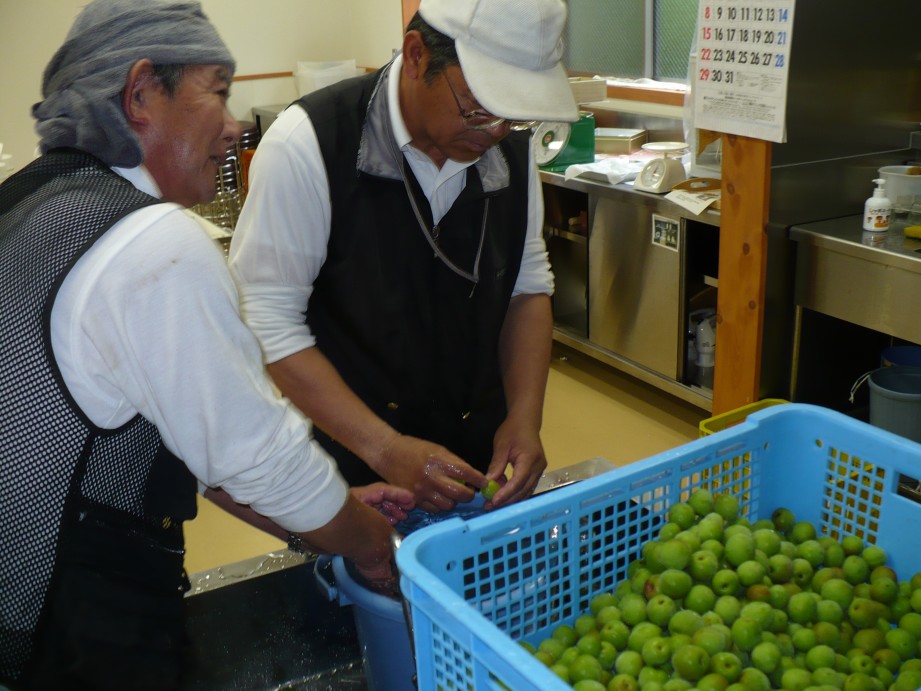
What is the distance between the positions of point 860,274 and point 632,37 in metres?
2.34

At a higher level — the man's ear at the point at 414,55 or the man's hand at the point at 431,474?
the man's ear at the point at 414,55

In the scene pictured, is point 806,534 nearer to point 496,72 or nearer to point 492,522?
point 492,522

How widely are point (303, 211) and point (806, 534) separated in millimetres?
907

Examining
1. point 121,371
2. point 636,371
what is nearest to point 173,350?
point 121,371

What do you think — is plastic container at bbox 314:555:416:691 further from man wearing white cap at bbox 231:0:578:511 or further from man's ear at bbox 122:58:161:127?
man's ear at bbox 122:58:161:127

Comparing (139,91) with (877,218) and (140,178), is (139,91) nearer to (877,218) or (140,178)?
(140,178)

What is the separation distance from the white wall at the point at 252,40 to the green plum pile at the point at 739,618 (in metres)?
4.98

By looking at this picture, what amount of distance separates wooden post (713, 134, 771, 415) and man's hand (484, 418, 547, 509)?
4.38ft

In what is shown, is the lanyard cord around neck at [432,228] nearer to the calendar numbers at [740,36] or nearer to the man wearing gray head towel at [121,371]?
the man wearing gray head towel at [121,371]

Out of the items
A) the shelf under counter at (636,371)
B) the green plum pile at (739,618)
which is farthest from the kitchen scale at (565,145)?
the green plum pile at (739,618)

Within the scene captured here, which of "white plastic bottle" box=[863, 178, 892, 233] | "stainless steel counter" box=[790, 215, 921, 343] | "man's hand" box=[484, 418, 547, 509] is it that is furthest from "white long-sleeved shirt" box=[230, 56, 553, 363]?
"white plastic bottle" box=[863, 178, 892, 233]

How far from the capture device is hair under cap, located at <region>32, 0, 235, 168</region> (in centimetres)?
98

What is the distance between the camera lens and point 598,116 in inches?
173

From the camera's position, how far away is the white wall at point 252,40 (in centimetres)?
527
